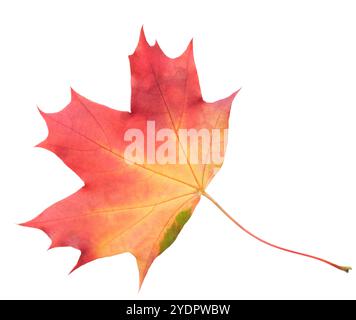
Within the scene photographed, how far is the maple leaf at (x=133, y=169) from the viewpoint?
1350 millimetres

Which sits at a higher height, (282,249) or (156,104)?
(156,104)

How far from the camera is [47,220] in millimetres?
1348

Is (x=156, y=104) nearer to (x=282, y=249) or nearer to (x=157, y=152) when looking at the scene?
(x=157, y=152)

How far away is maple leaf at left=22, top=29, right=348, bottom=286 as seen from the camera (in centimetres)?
135

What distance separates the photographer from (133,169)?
4.53ft

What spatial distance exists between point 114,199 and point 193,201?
24 cm

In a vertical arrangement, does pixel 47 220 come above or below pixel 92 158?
below

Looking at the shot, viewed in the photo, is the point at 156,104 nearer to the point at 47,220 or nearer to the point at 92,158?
the point at 92,158

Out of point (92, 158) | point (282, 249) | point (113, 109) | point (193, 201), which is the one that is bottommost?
point (282, 249)

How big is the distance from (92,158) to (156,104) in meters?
0.25

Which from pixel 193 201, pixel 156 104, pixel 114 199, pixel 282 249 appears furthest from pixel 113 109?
pixel 282 249

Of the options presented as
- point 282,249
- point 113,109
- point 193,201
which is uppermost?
point 113,109

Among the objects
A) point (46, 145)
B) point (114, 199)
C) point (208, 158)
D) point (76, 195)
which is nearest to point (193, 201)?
point (208, 158)

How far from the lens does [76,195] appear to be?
137 centimetres
